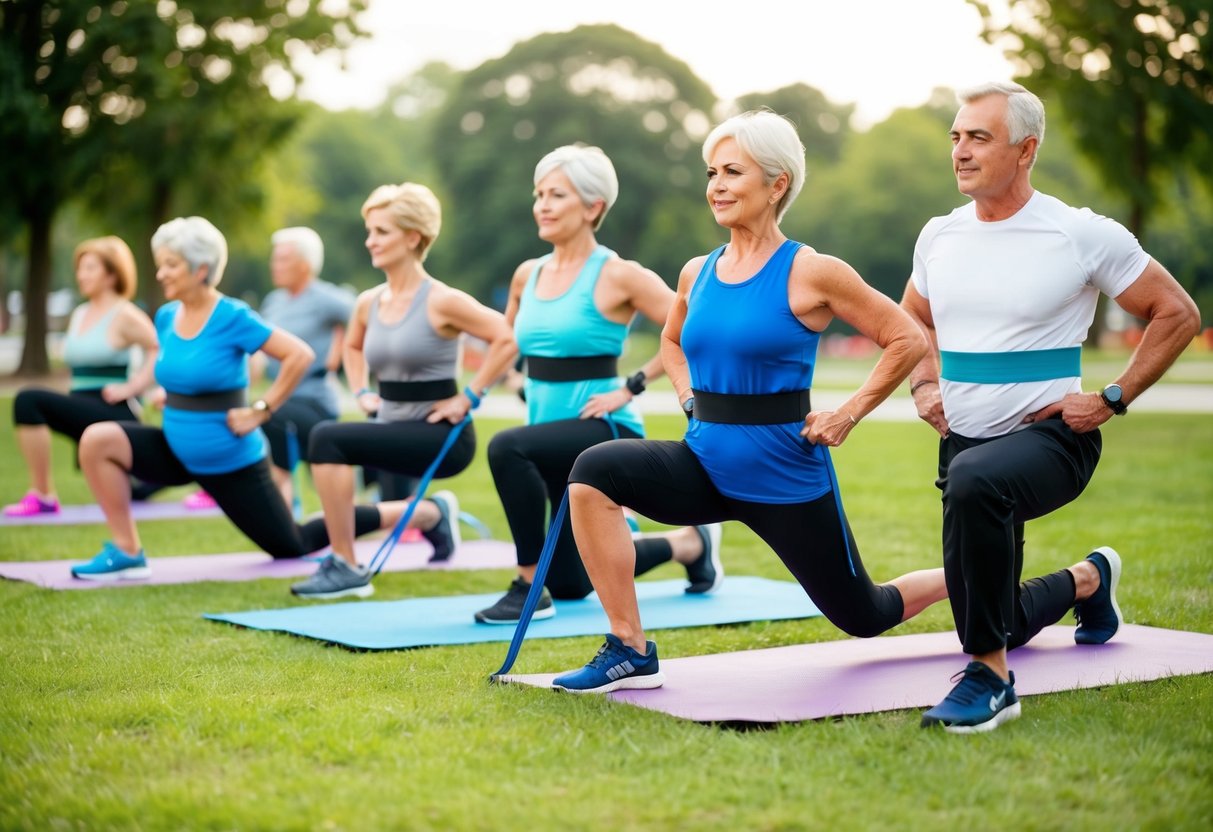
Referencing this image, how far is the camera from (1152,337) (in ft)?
14.9

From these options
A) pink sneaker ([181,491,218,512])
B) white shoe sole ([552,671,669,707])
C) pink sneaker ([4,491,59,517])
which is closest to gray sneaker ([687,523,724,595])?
white shoe sole ([552,671,669,707])

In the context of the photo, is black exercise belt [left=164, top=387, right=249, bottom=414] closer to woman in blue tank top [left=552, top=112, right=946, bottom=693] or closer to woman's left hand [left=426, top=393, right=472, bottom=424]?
woman's left hand [left=426, top=393, right=472, bottom=424]

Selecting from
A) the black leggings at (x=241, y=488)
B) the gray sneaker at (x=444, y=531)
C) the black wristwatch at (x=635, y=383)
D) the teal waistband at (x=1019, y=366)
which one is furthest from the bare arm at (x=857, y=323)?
the gray sneaker at (x=444, y=531)

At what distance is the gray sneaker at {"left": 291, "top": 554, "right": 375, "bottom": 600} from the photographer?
732cm

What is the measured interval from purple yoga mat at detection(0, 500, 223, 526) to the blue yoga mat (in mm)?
3835

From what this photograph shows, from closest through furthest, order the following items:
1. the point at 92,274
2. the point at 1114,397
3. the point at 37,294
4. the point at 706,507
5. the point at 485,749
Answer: the point at 485,749
the point at 1114,397
the point at 706,507
the point at 92,274
the point at 37,294

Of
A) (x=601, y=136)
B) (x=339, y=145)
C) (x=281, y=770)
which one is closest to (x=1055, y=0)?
(x=281, y=770)

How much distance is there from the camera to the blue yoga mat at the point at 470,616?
20.1ft

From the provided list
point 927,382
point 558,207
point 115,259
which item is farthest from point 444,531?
point 927,382

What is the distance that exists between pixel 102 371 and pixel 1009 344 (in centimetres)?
705

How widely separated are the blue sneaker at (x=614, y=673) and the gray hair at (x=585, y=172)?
2.41 metres

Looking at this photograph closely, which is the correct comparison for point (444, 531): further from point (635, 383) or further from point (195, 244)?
point (635, 383)

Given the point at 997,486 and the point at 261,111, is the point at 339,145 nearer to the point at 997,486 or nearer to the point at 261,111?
the point at 261,111

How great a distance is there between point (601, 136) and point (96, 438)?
46.5m
